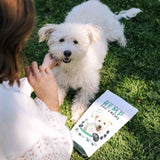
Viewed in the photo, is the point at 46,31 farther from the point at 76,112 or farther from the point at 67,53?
the point at 76,112

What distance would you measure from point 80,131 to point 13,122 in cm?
160

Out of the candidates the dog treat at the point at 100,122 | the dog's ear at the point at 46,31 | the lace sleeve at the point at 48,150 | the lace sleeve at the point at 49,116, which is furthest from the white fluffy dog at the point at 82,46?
the lace sleeve at the point at 48,150

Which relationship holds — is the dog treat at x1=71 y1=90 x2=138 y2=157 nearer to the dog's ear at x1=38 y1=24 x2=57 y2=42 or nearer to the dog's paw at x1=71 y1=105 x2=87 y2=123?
the dog's paw at x1=71 y1=105 x2=87 y2=123

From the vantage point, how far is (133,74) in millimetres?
3238

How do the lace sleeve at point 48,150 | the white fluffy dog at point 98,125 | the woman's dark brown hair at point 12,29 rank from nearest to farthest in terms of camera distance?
the woman's dark brown hair at point 12,29 → the lace sleeve at point 48,150 → the white fluffy dog at point 98,125

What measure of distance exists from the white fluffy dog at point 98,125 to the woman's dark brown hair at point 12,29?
1620mm

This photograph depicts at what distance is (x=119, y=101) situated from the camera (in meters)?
2.87

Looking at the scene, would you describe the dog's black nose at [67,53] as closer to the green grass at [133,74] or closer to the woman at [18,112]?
the green grass at [133,74]

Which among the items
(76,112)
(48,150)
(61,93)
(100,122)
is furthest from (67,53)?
(48,150)

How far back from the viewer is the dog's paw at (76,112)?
2.76 meters

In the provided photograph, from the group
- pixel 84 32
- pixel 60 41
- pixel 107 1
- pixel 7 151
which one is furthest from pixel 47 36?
pixel 107 1

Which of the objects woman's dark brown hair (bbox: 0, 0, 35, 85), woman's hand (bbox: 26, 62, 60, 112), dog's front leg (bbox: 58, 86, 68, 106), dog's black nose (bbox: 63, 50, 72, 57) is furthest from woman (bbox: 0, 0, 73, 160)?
dog's front leg (bbox: 58, 86, 68, 106)

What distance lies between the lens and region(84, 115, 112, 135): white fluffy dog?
2.59 metres

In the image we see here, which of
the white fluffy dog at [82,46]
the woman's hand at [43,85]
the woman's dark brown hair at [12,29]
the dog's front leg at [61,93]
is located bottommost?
the dog's front leg at [61,93]
